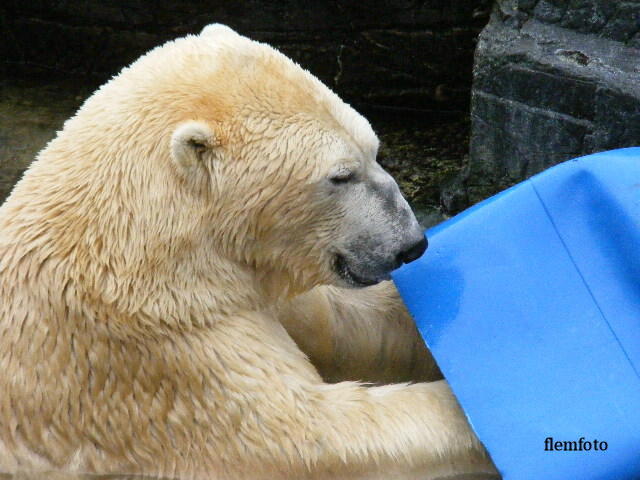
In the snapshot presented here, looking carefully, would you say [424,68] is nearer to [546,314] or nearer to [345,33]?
[345,33]

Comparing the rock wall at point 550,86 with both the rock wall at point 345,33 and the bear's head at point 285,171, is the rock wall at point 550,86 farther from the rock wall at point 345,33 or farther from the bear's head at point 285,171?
the rock wall at point 345,33

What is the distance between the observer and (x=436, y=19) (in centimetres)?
532

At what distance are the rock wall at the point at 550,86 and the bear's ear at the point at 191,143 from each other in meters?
1.59

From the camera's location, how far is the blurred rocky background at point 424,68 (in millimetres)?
3533

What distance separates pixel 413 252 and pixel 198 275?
0.56 metres

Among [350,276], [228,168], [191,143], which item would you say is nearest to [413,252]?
[350,276]

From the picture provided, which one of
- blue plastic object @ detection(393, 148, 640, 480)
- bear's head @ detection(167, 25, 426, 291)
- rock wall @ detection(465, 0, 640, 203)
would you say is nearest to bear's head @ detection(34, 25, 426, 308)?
bear's head @ detection(167, 25, 426, 291)

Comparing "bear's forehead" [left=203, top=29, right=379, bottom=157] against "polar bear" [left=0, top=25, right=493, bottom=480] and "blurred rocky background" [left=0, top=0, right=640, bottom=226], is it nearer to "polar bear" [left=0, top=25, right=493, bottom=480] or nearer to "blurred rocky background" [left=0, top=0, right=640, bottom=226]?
"polar bear" [left=0, top=25, right=493, bottom=480]

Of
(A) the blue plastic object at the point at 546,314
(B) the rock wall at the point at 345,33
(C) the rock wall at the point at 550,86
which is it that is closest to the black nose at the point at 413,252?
(A) the blue plastic object at the point at 546,314

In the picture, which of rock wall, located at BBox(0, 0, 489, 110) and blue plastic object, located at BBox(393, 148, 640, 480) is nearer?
blue plastic object, located at BBox(393, 148, 640, 480)

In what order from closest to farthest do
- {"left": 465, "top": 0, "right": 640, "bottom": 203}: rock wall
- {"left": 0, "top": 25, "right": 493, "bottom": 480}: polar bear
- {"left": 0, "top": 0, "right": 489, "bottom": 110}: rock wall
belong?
{"left": 0, "top": 25, "right": 493, "bottom": 480}: polar bear
{"left": 465, "top": 0, "right": 640, "bottom": 203}: rock wall
{"left": 0, "top": 0, "right": 489, "bottom": 110}: rock wall

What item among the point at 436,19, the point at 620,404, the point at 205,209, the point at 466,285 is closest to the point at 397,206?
the point at 466,285

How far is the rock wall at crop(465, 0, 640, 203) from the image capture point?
341 cm

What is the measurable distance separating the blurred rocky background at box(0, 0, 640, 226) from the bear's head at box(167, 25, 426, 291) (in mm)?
1212
